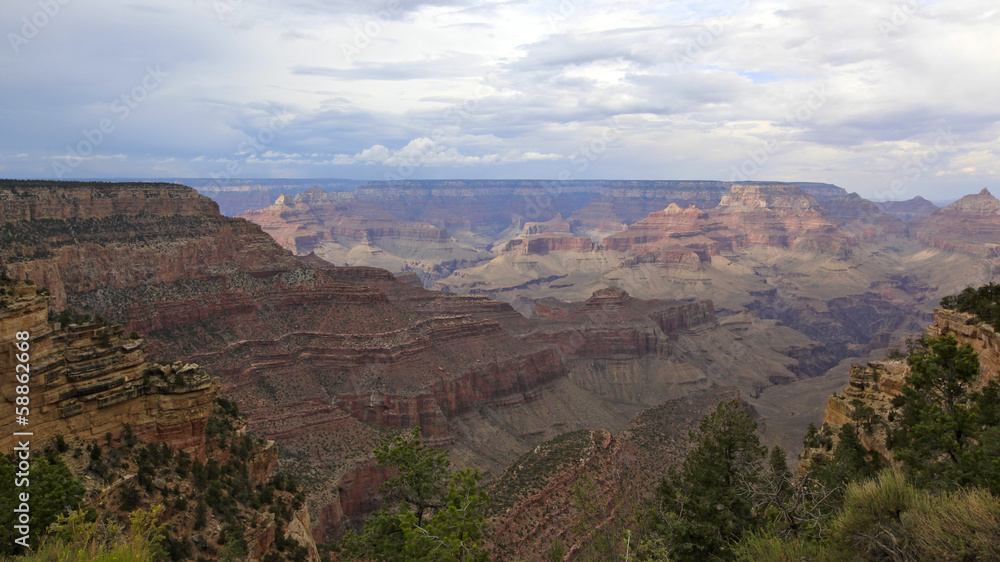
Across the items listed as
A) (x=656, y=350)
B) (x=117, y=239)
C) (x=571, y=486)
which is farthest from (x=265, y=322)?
(x=656, y=350)

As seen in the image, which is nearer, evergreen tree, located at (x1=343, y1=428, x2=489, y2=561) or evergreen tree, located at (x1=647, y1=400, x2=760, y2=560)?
evergreen tree, located at (x1=343, y1=428, x2=489, y2=561)

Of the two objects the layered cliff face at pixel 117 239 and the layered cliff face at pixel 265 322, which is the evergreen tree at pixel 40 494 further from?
the layered cliff face at pixel 117 239

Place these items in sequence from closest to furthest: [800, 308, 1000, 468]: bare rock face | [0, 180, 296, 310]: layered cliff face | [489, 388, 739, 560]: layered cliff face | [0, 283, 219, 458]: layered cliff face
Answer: [0, 283, 219, 458]: layered cliff face
[800, 308, 1000, 468]: bare rock face
[489, 388, 739, 560]: layered cliff face
[0, 180, 296, 310]: layered cliff face

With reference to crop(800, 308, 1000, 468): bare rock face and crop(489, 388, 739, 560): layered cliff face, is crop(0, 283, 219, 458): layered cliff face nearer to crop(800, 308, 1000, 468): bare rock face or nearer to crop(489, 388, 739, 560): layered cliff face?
crop(489, 388, 739, 560): layered cliff face

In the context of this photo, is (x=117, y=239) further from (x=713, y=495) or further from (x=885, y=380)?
(x=885, y=380)

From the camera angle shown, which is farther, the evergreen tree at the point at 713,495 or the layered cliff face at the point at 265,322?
the layered cliff face at the point at 265,322

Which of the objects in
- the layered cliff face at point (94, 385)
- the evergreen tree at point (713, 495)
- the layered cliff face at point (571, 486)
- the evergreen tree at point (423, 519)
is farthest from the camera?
the layered cliff face at point (571, 486)

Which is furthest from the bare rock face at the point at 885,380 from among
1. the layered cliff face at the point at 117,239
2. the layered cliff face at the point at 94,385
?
the layered cliff face at the point at 117,239

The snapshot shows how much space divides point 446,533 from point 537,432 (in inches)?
2705

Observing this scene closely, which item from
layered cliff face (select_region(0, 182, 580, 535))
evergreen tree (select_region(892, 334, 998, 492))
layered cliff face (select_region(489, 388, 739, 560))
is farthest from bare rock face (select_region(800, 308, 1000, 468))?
layered cliff face (select_region(0, 182, 580, 535))

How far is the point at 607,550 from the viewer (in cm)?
2006

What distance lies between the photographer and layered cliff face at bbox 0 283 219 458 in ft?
69.9

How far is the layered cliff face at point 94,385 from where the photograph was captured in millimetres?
21312

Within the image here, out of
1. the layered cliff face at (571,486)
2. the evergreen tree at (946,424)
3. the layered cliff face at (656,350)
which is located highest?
the evergreen tree at (946,424)
